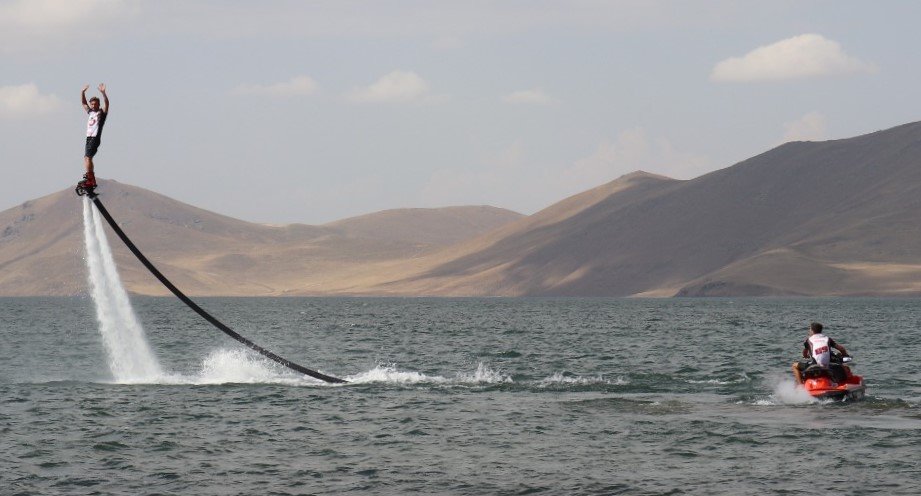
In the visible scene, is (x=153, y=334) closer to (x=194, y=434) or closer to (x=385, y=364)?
(x=385, y=364)

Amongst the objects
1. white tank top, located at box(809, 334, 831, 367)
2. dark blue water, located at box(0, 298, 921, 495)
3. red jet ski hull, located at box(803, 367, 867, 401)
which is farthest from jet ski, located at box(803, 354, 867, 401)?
dark blue water, located at box(0, 298, 921, 495)

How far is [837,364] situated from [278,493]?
2015 centimetres

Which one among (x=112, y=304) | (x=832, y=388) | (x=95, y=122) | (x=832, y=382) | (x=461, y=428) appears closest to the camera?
(x=95, y=122)

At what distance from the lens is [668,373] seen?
5294cm

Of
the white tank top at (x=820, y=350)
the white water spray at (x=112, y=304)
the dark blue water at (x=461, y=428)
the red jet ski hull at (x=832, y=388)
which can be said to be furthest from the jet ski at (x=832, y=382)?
the white water spray at (x=112, y=304)

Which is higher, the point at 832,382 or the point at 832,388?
the point at 832,382

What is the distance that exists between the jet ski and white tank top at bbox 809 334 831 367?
0.19 meters

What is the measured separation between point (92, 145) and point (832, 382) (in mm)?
23283

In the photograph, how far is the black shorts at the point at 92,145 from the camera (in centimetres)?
2720

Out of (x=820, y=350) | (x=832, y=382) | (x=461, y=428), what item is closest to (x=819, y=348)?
(x=820, y=350)

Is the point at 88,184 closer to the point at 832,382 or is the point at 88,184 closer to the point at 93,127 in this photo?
the point at 93,127

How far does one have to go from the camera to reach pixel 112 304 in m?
49.3

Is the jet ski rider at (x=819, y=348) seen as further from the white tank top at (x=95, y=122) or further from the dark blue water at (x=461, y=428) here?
the white tank top at (x=95, y=122)

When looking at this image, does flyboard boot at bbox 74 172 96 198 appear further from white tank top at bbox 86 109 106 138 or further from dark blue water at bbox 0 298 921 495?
dark blue water at bbox 0 298 921 495
